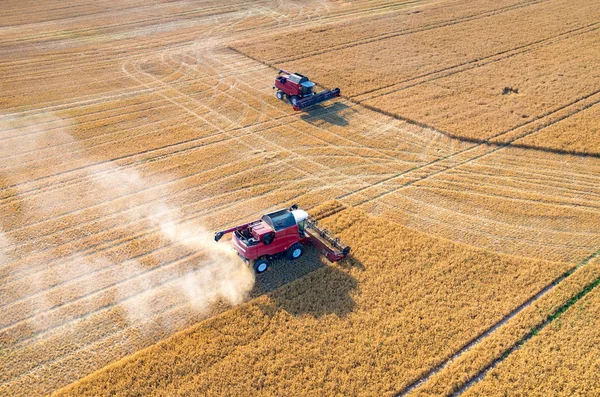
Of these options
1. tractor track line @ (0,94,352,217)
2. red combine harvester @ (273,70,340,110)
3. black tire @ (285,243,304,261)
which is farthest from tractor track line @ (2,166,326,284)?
red combine harvester @ (273,70,340,110)

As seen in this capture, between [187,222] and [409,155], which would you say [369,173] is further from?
[187,222]

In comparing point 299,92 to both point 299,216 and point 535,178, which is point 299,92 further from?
point 535,178

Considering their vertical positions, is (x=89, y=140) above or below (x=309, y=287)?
below

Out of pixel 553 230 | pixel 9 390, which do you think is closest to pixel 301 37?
pixel 553 230

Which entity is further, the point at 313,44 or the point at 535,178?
the point at 313,44

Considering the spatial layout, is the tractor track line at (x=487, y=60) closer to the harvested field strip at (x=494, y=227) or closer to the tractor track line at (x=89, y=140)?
the harvested field strip at (x=494, y=227)

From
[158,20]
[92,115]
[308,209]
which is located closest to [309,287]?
[308,209]
